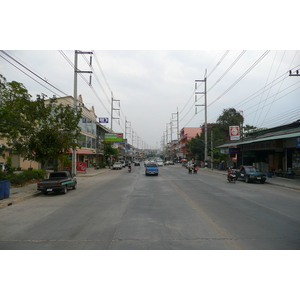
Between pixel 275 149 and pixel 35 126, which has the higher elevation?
A: pixel 35 126

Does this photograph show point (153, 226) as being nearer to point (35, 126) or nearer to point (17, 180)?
point (35, 126)

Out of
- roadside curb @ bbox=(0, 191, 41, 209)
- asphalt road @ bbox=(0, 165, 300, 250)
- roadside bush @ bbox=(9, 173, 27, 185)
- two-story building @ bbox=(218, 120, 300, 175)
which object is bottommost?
roadside curb @ bbox=(0, 191, 41, 209)

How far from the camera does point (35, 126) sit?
18453 mm

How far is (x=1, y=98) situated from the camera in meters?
19.9

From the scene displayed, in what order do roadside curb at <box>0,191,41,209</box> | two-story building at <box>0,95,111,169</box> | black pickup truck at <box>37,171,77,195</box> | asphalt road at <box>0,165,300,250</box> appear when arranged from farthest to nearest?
two-story building at <box>0,95,111,169</box> < black pickup truck at <box>37,171,77,195</box> < roadside curb at <box>0,191,41,209</box> < asphalt road at <box>0,165,300,250</box>

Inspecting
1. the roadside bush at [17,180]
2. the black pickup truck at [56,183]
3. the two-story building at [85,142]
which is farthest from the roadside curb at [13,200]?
the two-story building at [85,142]

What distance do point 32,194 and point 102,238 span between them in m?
11.1

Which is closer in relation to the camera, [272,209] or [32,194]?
[272,209]

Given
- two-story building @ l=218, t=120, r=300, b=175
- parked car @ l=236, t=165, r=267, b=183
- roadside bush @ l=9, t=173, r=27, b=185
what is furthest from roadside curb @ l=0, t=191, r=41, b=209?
two-story building @ l=218, t=120, r=300, b=175

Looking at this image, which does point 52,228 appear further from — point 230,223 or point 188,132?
point 188,132

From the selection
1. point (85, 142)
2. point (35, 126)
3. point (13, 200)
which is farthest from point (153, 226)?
point (85, 142)

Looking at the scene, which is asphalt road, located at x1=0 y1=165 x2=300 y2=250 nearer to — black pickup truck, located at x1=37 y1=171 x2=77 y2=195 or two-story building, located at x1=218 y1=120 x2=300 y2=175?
black pickup truck, located at x1=37 y1=171 x2=77 y2=195

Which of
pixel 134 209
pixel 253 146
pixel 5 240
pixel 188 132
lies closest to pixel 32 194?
pixel 134 209

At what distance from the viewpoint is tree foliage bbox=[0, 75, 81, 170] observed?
1770 centimetres
